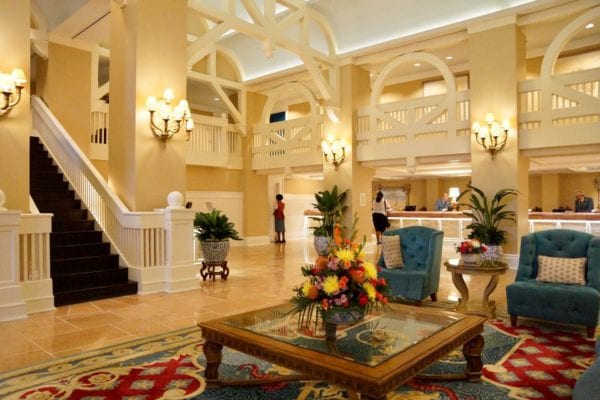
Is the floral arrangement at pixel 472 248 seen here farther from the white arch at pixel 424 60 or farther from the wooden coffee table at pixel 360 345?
the white arch at pixel 424 60

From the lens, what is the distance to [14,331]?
4098 mm

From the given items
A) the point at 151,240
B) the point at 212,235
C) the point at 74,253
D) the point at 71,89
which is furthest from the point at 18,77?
the point at 71,89

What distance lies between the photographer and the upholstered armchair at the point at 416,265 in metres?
4.98

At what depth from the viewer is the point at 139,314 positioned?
4.72m

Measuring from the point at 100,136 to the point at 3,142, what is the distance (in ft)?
14.9

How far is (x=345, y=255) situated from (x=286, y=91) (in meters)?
9.43

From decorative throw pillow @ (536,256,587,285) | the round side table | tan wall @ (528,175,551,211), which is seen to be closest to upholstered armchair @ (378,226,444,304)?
the round side table

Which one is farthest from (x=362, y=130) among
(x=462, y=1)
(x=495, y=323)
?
(x=495, y=323)

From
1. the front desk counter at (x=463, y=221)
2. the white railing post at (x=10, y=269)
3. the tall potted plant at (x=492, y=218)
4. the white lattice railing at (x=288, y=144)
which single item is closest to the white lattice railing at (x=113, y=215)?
the white railing post at (x=10, y=269)

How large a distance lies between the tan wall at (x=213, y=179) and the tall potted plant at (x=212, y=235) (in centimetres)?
469

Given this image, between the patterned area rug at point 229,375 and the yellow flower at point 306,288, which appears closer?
the yellow flower at point 306,288

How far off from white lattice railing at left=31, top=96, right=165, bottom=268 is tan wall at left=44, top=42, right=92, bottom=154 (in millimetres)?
769

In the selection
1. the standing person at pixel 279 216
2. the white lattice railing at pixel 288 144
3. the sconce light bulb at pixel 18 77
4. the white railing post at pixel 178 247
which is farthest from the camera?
the standing person at pixel 279 216

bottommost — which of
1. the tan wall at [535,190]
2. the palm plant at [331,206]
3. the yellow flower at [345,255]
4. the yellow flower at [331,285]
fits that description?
the yellow flower at [331,285]
